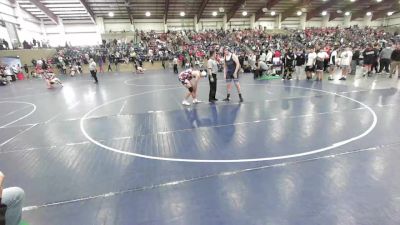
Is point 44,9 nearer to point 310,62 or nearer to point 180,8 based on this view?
point 180,8

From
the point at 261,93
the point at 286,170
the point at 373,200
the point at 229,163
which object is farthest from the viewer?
the point at 261,93

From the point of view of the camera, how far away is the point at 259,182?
10.2ft

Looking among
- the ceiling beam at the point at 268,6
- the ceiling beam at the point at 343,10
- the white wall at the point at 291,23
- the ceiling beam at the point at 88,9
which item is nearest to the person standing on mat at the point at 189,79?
the ceiling beam at the point at 88,9

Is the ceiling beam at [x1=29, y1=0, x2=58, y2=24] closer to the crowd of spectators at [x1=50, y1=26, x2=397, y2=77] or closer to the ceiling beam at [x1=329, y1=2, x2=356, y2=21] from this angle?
the crowd of spectators at [x1=50, y1=26, x2=397, y2=77]

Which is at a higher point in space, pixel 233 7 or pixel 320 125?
pixel 233 7

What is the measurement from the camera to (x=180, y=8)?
98.0ft

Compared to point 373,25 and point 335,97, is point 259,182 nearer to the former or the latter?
point 335,97

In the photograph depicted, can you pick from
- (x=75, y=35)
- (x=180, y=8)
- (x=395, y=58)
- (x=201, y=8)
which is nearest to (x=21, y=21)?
(x=75, y=35)

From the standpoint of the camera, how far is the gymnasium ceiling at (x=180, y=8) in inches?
1028

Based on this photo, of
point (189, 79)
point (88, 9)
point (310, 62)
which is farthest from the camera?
point (88, 9)

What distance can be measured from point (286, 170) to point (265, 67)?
983cm

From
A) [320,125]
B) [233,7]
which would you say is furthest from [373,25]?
[320,125]

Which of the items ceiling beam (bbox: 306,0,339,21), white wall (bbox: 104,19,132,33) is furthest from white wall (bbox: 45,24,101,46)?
ceiling beam (bbox: 306,0,339,21)

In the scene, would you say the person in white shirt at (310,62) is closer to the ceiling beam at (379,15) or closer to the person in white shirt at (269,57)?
the person in white shirt at (269,57)
